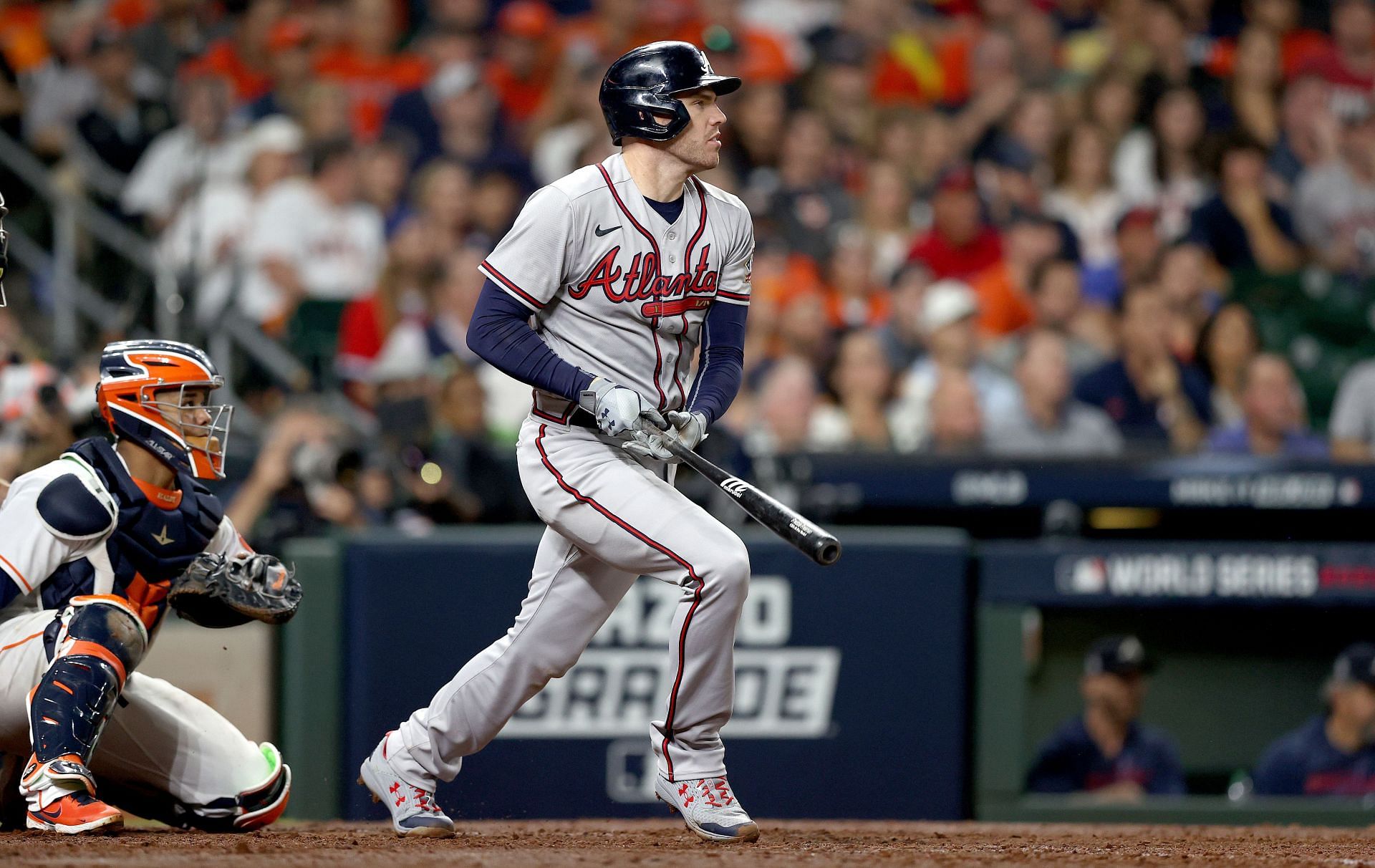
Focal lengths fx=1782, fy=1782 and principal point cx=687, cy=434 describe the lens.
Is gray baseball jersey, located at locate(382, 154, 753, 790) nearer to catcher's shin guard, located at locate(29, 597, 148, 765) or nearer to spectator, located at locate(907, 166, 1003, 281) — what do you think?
catcher's shin guard, located at locate(29, 597, 148, 765)

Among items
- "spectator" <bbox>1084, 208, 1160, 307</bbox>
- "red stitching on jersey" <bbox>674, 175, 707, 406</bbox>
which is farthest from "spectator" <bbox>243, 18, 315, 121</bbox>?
"red stitching on jersey" <bbox>674, 175, 707, 406</bbox>

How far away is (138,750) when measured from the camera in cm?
450

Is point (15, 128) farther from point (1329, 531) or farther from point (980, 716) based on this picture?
point (1329, 531)

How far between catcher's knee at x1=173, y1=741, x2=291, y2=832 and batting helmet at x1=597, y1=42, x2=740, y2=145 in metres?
1.92

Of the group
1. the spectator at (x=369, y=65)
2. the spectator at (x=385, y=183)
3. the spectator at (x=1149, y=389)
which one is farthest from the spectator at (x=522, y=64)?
the spectator at (x=1149, y=389)

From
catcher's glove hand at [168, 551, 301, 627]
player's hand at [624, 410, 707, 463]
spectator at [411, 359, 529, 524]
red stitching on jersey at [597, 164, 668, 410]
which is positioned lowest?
catcher's glove hand at [168, 551, 301, 627]

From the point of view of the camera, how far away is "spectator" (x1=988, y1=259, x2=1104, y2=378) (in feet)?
27.2

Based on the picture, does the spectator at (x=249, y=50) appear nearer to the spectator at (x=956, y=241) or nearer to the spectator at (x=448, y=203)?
the spectator at (x=448, y=203)

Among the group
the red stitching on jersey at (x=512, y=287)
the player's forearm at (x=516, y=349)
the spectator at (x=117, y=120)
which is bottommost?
the player's forearm at (x=516, y=349)

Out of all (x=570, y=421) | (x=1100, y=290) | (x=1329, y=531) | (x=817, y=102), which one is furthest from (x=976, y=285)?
(x=570, y=421)

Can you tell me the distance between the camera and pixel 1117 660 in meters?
6.11

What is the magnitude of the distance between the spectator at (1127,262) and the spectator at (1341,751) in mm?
3163

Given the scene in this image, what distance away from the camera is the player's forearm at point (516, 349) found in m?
4.01

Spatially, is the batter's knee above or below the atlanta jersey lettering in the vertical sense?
below
